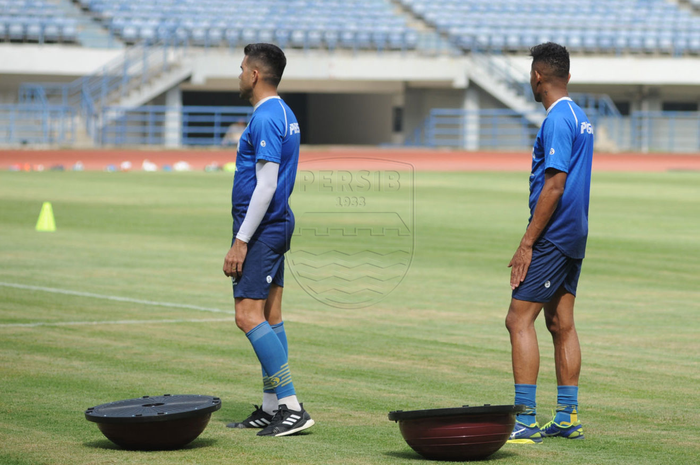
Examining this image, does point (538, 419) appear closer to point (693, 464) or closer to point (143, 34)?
point (693, 464)

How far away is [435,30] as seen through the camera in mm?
51406

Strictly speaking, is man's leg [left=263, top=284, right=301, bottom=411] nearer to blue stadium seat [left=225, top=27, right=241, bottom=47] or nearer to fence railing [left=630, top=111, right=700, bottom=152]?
blue stadium seat [left=225, top=27, right=241, bottom=47]

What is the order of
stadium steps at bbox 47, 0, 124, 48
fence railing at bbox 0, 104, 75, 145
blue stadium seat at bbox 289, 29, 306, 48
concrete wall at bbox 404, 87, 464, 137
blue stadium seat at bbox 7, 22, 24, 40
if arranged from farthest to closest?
concrete wall at bbox 404, 87, 464, 137
blue stadium seat at bbox 289, 29, 306, 48
stadium steps at bbox 47, 0, 124, 48
blue stadium seat at bbox 7, 22, 24, 40
fence railing at bbox 0, 104, 75, 145

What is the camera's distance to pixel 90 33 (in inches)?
1827

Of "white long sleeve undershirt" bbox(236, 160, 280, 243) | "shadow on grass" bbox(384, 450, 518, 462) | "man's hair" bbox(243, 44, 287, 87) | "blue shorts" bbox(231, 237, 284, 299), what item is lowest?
"shadow on grass" bbox(384, 450, 518, 462)

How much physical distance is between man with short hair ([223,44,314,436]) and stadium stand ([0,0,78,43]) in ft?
131

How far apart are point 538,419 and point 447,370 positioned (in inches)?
66.0

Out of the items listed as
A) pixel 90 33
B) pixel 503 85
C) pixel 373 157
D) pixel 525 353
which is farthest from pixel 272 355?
pixel 503 85

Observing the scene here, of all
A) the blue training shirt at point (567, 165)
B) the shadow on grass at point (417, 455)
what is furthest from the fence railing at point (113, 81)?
the shadow on grass at point (417, 455)

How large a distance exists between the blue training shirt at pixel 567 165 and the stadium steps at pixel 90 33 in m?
42.0

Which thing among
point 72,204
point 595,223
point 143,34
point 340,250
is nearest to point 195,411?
point 340,250

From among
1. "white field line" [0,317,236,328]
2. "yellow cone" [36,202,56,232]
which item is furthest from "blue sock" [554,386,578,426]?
"yellow cone" [36,202,56,232]

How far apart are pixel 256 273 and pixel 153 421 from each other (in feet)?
3.42

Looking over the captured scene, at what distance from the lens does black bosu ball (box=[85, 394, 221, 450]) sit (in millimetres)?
5527
